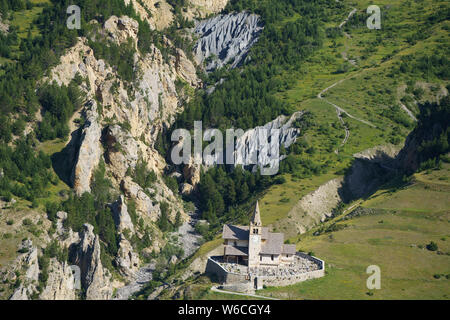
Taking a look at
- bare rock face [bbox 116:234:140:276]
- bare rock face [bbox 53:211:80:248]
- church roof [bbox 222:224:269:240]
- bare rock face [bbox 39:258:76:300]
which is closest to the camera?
church roof [bbox 222:224:269:240]

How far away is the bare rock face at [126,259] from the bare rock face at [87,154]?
17.2 m

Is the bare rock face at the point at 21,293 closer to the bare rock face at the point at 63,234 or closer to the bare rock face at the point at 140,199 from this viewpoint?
the bare rock face at the point at 63,234

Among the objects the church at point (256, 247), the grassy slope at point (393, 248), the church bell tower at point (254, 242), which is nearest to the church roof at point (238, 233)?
the church at point (256, 247)

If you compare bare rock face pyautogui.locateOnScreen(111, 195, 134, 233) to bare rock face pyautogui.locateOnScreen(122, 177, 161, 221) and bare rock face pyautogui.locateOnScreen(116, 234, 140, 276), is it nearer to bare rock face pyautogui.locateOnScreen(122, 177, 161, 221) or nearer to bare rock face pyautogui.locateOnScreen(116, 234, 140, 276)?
bare rock face pyautogui.locateOnScreen(116, 234, 140, 276)

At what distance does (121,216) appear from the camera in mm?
177375

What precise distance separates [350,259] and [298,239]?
992 inches

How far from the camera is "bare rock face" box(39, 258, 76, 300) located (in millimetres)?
145250

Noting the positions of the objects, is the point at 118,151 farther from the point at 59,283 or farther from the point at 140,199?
the point at 59,283

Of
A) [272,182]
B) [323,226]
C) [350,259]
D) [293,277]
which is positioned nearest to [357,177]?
[272,182]

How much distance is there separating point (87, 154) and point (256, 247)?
254 ft

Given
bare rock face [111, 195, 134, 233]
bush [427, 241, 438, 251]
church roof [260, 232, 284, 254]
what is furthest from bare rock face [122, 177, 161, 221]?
bush [427, 241, 438, 251]

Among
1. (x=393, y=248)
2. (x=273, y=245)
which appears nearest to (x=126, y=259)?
(x=273, y=245)

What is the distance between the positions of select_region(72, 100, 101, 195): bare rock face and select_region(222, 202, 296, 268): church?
2588 inches
